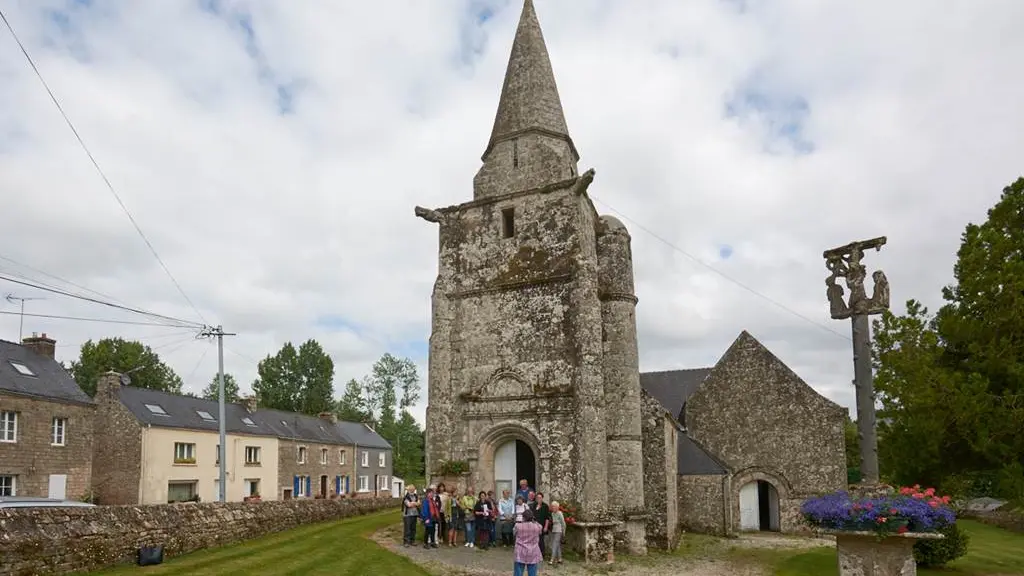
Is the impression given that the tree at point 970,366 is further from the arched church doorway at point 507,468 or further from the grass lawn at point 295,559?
the grass lawn at point 295,559

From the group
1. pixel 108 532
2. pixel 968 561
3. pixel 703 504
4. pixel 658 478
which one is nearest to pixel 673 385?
pixel 703 504

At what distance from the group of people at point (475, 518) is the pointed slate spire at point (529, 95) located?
35.8 ft

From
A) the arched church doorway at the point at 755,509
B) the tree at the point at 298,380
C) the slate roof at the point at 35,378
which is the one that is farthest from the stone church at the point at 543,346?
the tree at the point at 298,380

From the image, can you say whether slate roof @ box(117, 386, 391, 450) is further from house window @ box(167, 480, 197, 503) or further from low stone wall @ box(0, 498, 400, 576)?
low stone wall @ box(0, 498, 400, 576)

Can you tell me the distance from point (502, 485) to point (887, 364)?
10.8m

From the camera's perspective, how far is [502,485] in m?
19.2

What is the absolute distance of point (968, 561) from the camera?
52.5 feet

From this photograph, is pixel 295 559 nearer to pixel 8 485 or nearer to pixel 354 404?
pixel 8 485

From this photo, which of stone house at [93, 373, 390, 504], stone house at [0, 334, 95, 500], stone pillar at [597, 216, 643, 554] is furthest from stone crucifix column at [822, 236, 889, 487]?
stone house at [93, 373, 390, 504]

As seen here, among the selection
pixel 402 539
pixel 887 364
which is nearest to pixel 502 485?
pixel 402 539

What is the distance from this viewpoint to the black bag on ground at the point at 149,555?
12502 mm

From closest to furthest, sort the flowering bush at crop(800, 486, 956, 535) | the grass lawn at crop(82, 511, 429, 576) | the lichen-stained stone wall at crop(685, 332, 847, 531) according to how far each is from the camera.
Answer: the flowering bush at crop(800, 486, 956, 535)
the grass lawn at crop(82, 511, 429, 576)
the lichen-stained stone wall at crop(685, 332, 847, 531)

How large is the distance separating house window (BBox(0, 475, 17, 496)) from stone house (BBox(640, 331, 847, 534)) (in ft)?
77.4

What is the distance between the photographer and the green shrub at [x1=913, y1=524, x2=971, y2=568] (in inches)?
581
